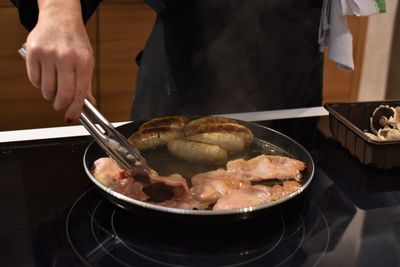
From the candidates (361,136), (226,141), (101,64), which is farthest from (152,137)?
(101,64)

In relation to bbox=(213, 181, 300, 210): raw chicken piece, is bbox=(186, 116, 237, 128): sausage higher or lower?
higher

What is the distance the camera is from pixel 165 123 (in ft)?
3.18

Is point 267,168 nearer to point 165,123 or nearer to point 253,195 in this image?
point 253,195

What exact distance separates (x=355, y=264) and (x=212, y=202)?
0.68 feet

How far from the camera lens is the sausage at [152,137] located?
0.93 metres

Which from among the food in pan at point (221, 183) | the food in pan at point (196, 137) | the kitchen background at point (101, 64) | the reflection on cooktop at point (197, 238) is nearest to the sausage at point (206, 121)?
the food in pan at point (196, 137)

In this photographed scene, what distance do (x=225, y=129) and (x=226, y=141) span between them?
0.03 metres

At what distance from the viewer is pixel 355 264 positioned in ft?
2.25

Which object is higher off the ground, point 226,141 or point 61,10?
point 61,10

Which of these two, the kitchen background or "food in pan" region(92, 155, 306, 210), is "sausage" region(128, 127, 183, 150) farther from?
the kitchen background

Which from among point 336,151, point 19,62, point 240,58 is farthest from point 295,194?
point 19,62

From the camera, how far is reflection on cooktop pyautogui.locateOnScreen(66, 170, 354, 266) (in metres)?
0.69

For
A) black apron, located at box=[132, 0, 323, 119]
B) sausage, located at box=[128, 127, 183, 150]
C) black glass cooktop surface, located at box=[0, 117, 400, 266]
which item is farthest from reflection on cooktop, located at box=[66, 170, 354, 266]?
black apron, located at box=[132, 0, 323, 119]

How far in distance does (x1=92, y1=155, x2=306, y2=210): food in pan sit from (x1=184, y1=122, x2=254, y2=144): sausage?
0.08 m
